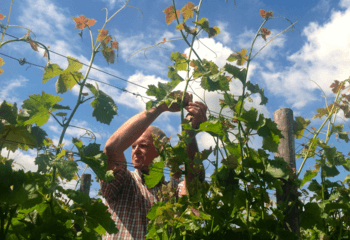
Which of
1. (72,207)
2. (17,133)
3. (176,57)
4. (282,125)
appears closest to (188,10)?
(176,57)

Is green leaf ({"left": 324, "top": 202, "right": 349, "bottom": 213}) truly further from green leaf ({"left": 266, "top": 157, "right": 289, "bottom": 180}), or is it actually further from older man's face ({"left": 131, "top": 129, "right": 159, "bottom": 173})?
older man's face ({"left": 131, "top": 129, "right": 159, "bottom": 173})

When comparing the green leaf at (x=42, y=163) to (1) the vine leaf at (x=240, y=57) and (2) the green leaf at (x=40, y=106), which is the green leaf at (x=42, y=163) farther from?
(1) the vine leaf at (x=240, y=57)

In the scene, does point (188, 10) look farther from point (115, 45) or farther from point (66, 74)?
point (66, 74)

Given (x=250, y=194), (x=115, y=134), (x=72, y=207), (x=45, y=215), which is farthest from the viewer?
(x=115, y=134)

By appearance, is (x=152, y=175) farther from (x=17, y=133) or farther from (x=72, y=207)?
(x=17, y=133)

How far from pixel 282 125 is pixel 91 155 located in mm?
1434

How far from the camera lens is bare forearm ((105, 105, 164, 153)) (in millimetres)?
1812

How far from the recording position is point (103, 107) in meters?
A: 1.43

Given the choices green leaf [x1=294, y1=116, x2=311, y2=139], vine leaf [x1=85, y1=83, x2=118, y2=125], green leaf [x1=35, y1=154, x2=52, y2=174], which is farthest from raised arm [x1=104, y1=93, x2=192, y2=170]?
green leaf [x1=294, y1=116, x2=311, y2=139]

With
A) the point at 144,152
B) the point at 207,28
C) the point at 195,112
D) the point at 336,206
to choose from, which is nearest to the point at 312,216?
the point at 336,206

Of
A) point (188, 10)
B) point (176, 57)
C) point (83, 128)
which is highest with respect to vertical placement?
point (188, 10)

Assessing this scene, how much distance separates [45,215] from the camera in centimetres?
104

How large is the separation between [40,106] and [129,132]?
680 millimetres

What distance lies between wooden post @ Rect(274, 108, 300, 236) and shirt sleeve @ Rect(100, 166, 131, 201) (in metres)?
1.32
